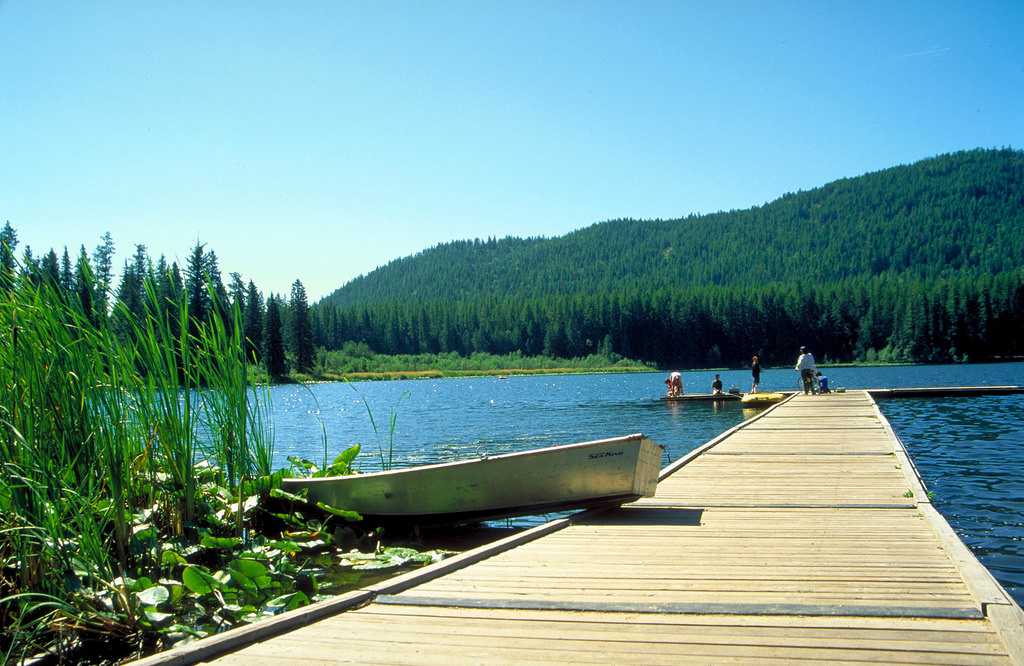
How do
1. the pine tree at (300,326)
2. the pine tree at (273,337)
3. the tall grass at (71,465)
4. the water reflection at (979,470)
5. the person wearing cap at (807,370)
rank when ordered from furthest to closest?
the pine tree at (300,326) < the pine tree at (273,337) < the person wearing cap at (807,370) < the water reflection at (979,470) < the tall grass at (71,465)

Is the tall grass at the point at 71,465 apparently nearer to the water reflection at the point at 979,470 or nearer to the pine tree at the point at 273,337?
the water reflection at the point at 979,470

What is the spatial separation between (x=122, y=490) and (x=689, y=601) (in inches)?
158

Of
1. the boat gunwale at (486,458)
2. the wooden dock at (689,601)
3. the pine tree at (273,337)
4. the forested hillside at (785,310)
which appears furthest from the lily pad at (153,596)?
the forested hillside at (785,310)

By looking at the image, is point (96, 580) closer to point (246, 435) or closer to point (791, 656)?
point (246, 435)

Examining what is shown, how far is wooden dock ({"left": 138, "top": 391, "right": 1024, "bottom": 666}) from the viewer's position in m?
3.53

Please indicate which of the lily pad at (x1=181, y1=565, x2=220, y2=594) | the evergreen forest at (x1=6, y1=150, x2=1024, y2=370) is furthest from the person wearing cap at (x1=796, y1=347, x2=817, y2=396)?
the evergreen forest at (x1=6, y1=150, x2=1024, y2=370)

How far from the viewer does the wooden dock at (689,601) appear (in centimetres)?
353

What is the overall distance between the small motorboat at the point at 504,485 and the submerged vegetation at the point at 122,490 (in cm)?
75

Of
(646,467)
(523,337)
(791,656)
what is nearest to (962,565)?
(791,656)

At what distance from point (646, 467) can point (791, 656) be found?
4.15m

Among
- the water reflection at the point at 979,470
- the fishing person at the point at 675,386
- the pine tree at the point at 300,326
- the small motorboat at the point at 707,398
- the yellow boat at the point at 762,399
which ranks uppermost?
the pine tree at the point at 300,326

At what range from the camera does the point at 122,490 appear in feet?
18.6

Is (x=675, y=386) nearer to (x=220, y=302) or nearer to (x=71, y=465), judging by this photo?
(x=220, y=302)

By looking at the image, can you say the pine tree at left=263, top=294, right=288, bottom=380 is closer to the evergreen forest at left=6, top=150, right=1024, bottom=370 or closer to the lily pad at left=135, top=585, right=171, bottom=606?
the evergreen forest at left=6, top=150, right=1024, bottom=370
